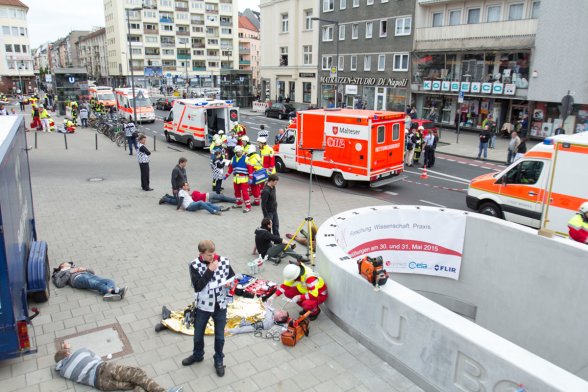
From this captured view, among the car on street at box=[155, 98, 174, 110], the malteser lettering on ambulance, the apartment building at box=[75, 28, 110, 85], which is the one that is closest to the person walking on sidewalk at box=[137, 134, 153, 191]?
the malteser lettering on ambulance

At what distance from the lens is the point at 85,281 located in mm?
7984

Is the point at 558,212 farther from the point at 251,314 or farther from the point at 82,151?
the point at 82,151

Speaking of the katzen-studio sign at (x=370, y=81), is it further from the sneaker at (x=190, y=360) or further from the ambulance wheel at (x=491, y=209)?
the sneaker at (x=190, y=360)

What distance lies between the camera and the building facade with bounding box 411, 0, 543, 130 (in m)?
28.5

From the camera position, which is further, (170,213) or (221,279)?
(170,213)

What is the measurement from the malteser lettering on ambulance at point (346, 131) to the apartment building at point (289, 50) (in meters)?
31.9

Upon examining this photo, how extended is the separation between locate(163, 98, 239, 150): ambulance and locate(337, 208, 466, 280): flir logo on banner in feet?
53.7

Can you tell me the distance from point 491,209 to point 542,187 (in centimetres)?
162

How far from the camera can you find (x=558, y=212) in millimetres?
10398

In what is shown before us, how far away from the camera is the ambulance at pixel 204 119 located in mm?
23594

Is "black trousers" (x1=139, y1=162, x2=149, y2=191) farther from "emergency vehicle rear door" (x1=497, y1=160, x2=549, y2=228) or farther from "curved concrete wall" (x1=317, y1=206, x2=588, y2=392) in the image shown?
"emergency vehicle rear door" (x1=497, y1=160, x2=549, y2=228)

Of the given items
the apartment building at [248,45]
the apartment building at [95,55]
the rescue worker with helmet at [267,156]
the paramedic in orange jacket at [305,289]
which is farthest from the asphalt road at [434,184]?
the apartment building at [95,55]

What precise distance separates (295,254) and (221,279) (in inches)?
168

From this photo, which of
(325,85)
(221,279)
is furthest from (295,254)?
(325,85)
